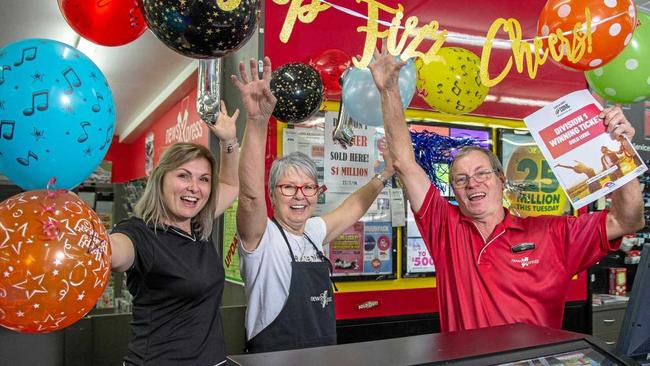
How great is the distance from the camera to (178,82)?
674 cm

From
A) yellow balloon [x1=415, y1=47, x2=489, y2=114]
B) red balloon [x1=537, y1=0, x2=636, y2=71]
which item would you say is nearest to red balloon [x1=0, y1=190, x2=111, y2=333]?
yellow balloon [x1=415, y1=47, x2=489, y2=114]

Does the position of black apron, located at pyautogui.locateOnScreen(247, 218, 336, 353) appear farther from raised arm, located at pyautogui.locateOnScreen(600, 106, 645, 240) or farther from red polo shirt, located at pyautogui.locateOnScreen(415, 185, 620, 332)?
raised arm, located at pyautogui.locateOnScreen(600, 106, 645, 240)

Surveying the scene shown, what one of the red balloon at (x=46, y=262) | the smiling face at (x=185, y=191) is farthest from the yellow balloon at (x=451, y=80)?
the red balloon at (x=46, y=262)

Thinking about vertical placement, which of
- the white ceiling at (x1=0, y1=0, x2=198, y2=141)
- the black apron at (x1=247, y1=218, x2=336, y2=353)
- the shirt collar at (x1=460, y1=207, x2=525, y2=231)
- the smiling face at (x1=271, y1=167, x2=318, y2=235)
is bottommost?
the black apron at (x1=247, y1=218, x2=336, y2=353)

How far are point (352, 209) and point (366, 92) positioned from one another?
0.53 m

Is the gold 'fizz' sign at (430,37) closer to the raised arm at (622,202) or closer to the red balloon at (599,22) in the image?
the red balloon at (599,22)

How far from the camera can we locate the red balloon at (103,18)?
1841mm

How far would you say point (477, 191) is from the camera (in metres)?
1.91

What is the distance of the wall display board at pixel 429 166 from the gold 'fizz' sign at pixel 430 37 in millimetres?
1340

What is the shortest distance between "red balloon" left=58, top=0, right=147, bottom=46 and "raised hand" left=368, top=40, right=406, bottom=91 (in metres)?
0.86

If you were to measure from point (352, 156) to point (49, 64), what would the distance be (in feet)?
7.62

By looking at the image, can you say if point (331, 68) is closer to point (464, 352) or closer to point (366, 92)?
point (366, 92)

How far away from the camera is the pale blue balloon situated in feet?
7.63

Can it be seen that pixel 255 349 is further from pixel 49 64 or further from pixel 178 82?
pixel 178 82
